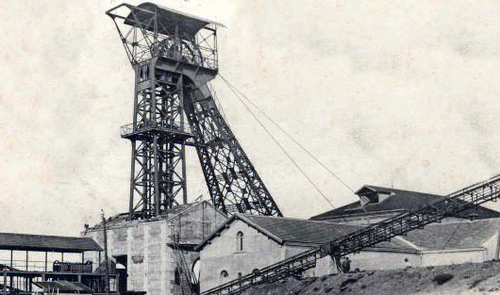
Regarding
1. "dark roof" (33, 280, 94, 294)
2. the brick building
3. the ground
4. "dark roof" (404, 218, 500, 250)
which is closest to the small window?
the brick building

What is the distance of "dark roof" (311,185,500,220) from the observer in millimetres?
55500

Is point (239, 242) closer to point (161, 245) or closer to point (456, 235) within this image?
point (161, 245)

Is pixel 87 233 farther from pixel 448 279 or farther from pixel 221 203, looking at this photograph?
pixel 448 279

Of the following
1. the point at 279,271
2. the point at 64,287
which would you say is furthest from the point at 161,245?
the point at 279,271

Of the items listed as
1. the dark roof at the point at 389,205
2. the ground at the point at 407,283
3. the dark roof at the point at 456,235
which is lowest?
the ground at the point at 407,283

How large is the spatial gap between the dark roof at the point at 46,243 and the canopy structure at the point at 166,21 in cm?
1634

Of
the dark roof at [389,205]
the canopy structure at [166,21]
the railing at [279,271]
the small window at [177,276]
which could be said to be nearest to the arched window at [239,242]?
the railing at [279,271]

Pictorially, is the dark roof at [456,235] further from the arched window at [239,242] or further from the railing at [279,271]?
the arched window at [239,242]

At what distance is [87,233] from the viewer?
49.5m

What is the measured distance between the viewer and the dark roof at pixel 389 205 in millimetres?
55500

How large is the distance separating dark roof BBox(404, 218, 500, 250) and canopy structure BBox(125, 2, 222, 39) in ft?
74.3

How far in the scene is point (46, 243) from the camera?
44.3 m

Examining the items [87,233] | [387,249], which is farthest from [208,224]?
[387,249]

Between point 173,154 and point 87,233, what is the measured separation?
8.57 m
